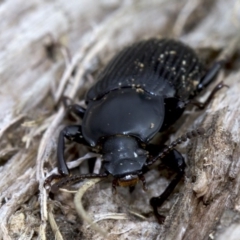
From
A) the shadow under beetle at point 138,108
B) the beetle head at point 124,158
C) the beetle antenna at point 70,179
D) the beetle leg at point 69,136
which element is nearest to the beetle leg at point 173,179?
the shadow under beetle at point 138,108

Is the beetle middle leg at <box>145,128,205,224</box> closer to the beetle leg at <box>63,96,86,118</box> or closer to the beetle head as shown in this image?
the beetle head

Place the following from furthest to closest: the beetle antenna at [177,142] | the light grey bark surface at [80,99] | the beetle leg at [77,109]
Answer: the beetle leg at [77,109]
the beetle antenna at [177,142]
the light grey bark surface at [80,99]

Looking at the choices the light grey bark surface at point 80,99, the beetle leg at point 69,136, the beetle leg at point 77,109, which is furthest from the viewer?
the beetle leg at point 77,109

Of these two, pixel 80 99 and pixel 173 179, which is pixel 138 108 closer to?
pixel 173 179

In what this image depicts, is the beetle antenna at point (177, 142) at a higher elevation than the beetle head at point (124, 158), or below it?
below

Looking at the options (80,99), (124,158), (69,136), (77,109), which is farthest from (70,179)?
(80,99)

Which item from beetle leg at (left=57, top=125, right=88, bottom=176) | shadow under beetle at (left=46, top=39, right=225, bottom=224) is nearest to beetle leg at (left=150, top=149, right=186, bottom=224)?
shadow under beetle at (left=46, top=39, right=225, bottom=224)

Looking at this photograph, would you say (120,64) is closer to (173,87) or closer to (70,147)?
(173,87)

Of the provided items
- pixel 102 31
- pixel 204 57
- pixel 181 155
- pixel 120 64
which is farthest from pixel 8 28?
pixel 181 155

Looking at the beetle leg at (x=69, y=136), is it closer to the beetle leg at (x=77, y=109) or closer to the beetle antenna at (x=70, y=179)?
the beetle leg at (x=77, y=109)
